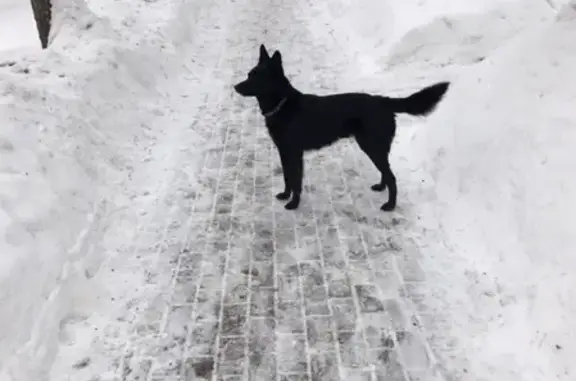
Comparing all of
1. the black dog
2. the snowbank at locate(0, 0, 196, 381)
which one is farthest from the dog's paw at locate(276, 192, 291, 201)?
the snowbank at locate(0, 0, 196, 381)

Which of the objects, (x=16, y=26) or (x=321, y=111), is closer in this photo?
(x=321, y=111)

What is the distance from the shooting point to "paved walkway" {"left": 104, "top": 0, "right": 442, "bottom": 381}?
3506mm

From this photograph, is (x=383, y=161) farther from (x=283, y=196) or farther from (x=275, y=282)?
(x=275, y=282)

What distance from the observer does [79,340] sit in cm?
368

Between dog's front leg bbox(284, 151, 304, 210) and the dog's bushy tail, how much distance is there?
0.95 metres

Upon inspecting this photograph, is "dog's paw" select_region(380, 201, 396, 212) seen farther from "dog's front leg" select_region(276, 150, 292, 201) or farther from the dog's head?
the dog's head

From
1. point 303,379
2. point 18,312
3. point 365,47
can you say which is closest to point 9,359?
point 18,312

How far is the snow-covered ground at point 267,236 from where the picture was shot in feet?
11.6

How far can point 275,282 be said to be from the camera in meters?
4.27

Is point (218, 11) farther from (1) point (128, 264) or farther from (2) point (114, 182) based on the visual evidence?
(1) point (128, 264)

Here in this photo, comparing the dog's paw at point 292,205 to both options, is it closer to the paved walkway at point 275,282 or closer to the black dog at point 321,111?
the paved walkway at point 275,282

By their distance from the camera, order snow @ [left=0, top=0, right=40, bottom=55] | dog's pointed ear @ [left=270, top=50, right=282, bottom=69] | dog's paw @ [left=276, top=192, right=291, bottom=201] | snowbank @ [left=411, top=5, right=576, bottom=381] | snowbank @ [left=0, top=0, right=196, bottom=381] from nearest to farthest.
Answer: snowbank @ [left=411, top=5, right=576, bottom=381]
snowbank @ [left=0, top=0, right=196, bottom=381]
dog's pointed ear @ [left=270, top=50, right=282, bottom=69]
dog's paw @ [left=276, top=192, right=291, bottom=201]
snow @ [left=0, top=0, right=40, bottom=55]

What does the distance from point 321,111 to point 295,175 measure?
633 mm

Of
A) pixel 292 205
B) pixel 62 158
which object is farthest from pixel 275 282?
pixel 62 158
